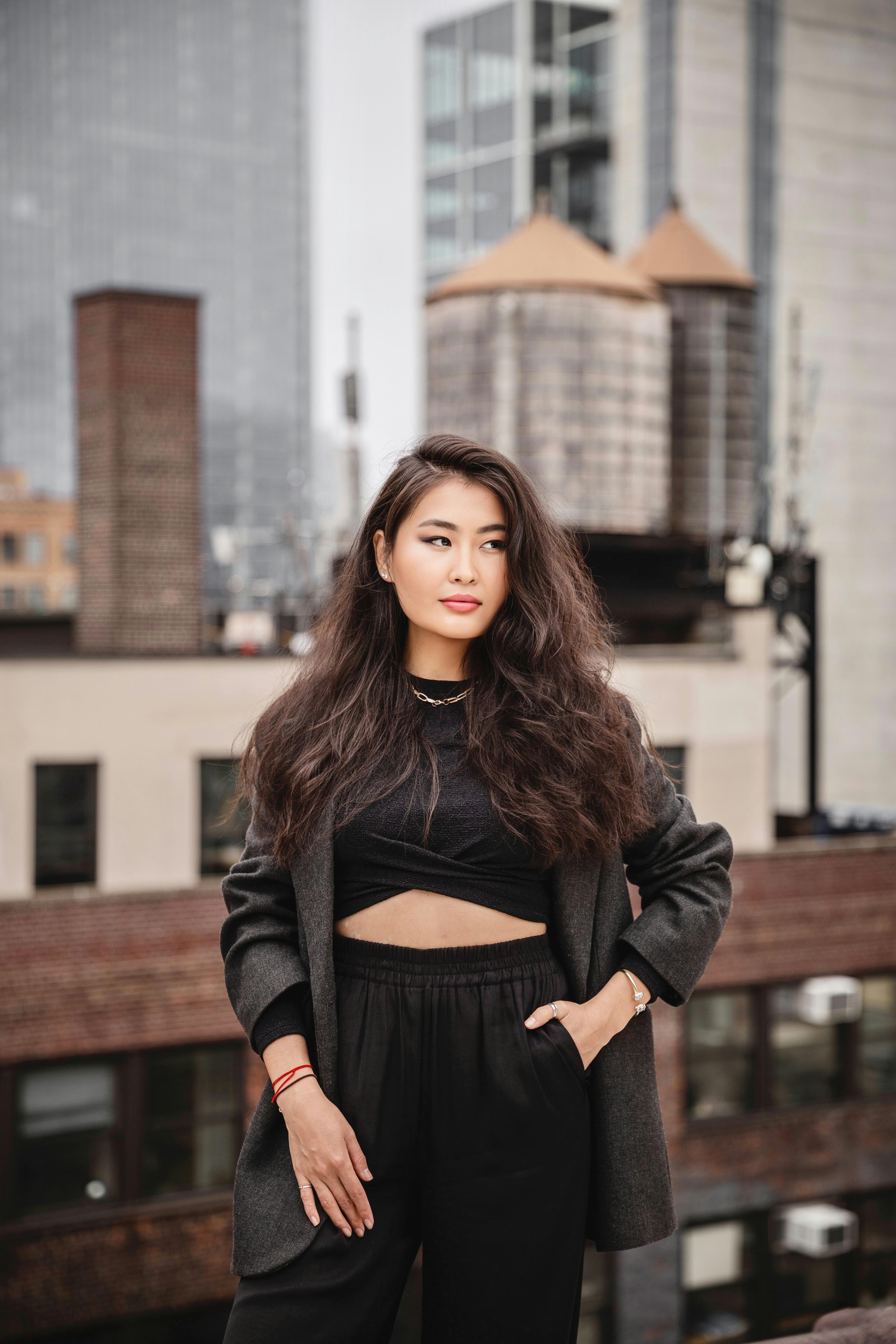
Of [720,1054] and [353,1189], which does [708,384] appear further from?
[353,1189]

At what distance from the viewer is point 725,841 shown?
2.25 m

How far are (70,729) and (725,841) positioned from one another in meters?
13.2

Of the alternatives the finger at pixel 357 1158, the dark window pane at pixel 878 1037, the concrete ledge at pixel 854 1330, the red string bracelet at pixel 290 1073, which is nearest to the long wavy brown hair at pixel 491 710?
the red string bracelet at pixel 290 1073

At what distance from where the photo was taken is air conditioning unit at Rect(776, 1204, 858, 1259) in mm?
17047

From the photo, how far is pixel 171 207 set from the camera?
10706 cm

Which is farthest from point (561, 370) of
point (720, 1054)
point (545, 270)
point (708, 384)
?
point (720, 1054)

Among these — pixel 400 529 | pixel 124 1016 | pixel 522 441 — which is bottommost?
pixel 124 1016

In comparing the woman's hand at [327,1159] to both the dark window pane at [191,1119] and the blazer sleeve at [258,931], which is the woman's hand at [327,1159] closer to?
the blazer sleeve at [258,931]

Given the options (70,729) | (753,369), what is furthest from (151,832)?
(753,369)

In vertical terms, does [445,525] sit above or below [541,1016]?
above

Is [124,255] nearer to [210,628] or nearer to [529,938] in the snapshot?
[210,628]

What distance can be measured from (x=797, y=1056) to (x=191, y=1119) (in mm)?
8440

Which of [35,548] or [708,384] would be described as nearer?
[708,384]

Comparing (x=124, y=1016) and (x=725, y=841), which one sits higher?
(x=725, y=841)
